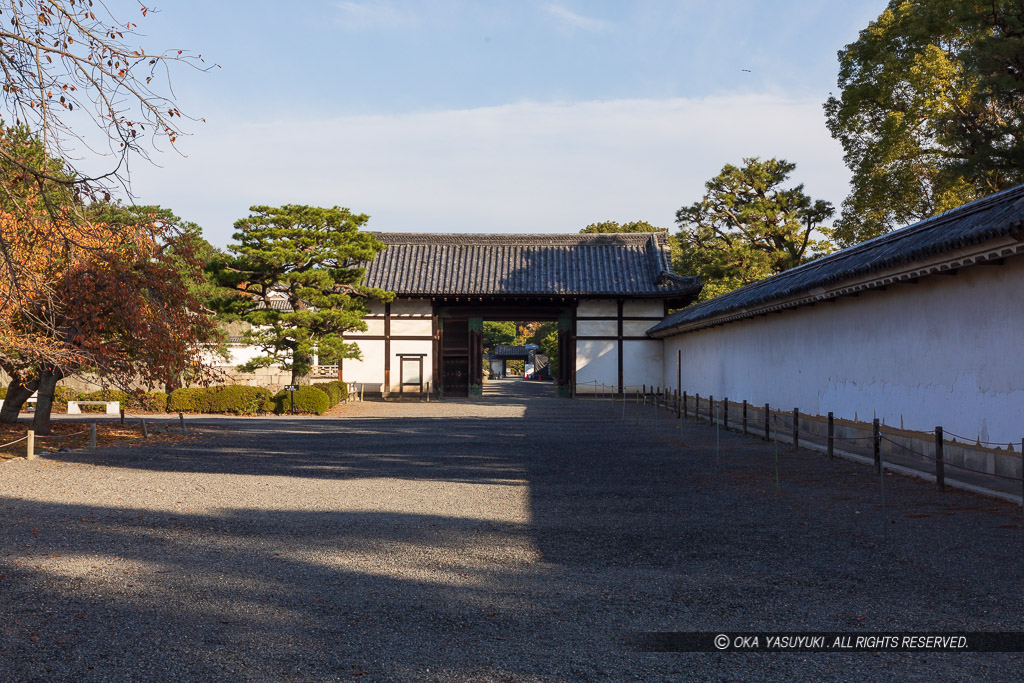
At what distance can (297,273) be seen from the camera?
25062 millimetres

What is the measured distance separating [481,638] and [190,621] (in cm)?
171

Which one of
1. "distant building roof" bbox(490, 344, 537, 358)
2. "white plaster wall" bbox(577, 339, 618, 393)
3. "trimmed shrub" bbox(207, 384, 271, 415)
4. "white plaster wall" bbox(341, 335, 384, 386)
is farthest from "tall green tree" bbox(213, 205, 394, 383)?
"distant building roof" bbox(490, 344, 537, 358)

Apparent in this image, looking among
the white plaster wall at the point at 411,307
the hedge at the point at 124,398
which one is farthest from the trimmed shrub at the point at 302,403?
the white plaster wall at the point at 411,307

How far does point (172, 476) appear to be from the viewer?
429 inches

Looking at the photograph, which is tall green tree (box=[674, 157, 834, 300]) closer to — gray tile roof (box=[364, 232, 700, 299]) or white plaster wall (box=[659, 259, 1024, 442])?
gray tile roof (box=[364, 232, 700, 299])

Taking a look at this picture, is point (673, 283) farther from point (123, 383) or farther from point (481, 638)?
point (481, 638)

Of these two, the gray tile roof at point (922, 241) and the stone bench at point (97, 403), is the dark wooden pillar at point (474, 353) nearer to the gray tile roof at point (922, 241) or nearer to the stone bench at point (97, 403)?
→ the stone bench at point (97, 403)

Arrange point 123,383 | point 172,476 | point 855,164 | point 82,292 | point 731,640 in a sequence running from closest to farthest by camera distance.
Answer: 1. point 731,640
2. point 172,476
3. point 82,292
4. point 123,383
5. point 855,164

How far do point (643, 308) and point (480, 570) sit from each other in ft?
92.5

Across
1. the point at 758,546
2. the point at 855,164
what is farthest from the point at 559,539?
the point at 855,164

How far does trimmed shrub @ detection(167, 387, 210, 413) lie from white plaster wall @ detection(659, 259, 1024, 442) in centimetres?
1585

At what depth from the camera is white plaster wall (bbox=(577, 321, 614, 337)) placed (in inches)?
1302

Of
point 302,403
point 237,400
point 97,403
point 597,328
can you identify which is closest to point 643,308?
point 597,328

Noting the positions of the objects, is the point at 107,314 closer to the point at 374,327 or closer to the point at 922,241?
the point at 922,241
